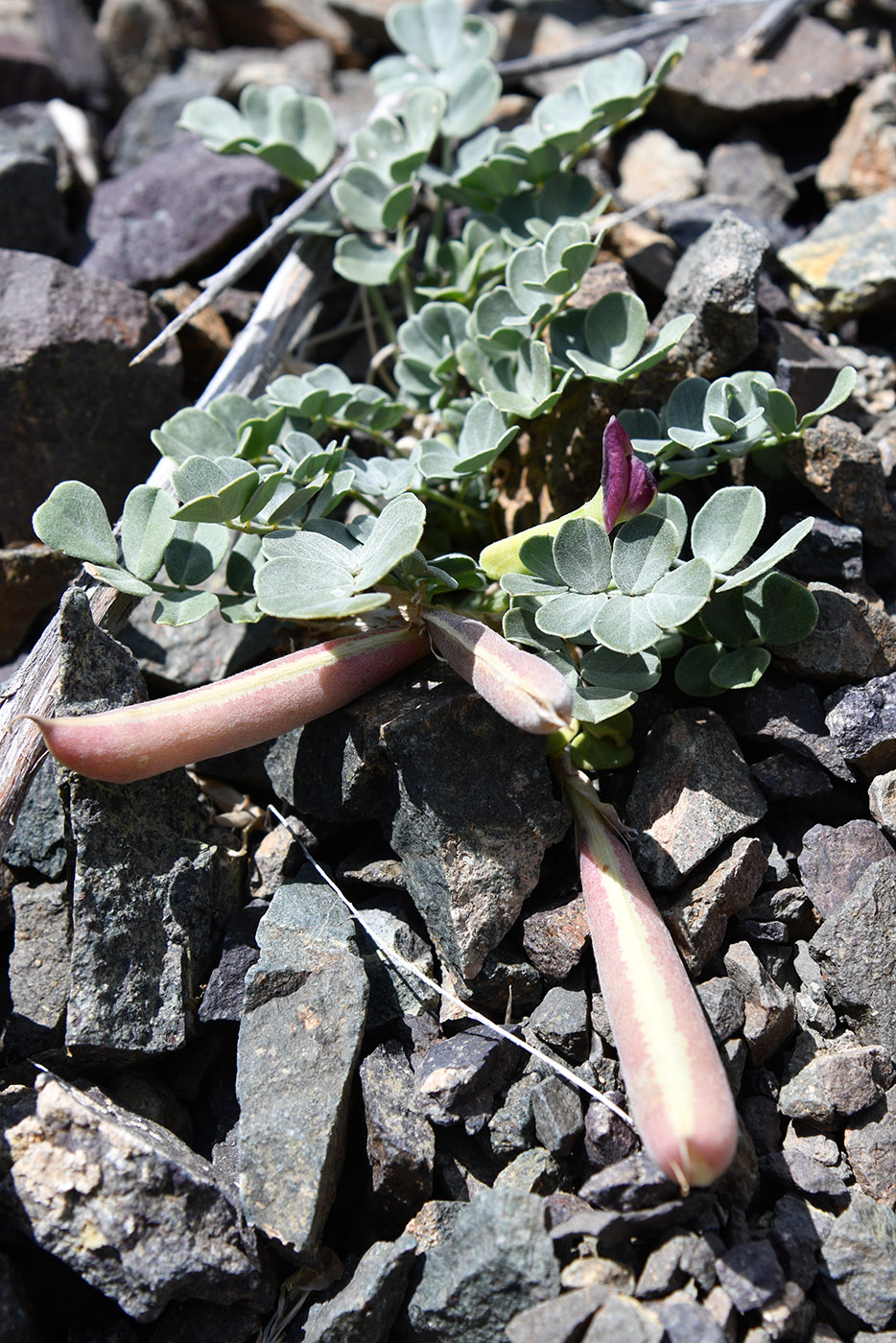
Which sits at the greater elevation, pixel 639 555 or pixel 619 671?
pixel 639 555

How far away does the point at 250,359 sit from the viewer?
3188mm

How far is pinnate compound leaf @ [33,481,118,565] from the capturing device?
2402mm

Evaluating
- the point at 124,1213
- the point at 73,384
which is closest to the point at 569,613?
the point at 124,1213

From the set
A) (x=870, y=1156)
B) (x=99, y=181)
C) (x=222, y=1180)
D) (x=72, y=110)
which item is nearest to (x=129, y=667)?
(x=222, y=1180)

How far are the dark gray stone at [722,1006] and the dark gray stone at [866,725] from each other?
0.66m

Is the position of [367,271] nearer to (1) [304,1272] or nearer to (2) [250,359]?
(2) [250,359]

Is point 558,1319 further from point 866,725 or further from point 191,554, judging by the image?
point 191,554

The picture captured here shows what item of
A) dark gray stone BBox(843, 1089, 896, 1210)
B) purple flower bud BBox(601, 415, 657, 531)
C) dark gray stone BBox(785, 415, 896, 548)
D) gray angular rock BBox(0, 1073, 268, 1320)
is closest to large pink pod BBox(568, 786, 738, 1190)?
dark gray stone BBox(843, 1089, 896, 1210)

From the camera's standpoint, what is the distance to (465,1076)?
7.06 feet

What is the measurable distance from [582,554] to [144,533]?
110cm

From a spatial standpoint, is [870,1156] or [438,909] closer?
[870,1156]

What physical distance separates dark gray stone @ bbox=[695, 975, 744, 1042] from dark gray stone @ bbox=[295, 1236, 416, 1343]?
76 centimetres

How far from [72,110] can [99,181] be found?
366 millimetres

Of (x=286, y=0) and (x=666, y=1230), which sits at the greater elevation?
(x=286, y=0)
